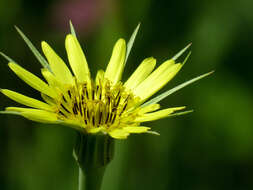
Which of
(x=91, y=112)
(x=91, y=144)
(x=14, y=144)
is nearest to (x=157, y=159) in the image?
(x=14, y=144)

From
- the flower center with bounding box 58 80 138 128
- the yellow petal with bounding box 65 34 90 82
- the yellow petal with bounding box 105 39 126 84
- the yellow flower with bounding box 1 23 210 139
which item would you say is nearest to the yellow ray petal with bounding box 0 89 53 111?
the yellow flower with bounding box 1 23 210 139

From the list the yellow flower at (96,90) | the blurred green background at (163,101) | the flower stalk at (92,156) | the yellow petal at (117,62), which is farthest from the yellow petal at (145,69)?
the blurred green background at (163,101)

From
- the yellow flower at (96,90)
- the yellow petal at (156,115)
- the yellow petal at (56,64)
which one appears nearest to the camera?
the yellow petal at (156,115)

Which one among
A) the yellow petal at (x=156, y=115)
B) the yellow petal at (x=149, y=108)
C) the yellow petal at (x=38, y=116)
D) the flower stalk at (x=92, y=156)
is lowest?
the flower stalk at (x=92, y=156)

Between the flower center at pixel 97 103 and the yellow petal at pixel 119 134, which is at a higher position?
the flower center at pixel 97 103

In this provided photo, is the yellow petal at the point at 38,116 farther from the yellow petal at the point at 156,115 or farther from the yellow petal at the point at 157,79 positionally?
Result: the yellow petal at the point at 157,79

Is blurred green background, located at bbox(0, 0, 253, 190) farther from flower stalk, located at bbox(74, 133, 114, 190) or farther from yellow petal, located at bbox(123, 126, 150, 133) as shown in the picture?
yellow petal, located at bbox(123, 126, 150, 133)
